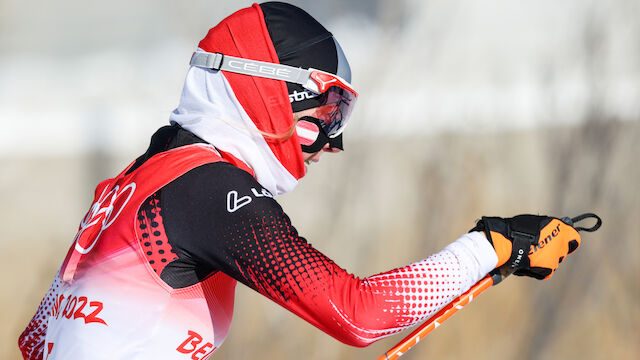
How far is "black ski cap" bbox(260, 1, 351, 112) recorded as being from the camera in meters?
1.40

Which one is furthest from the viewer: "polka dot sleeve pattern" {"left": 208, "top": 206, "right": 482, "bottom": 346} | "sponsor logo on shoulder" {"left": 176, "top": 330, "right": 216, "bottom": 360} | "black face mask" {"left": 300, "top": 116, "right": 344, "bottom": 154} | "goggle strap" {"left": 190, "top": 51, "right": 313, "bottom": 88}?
"black face mask" {"left": 300, "top": 116, "right": 344, "bottom": 154}

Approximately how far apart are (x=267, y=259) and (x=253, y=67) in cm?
44

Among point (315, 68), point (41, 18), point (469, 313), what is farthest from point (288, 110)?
point (41, 18)

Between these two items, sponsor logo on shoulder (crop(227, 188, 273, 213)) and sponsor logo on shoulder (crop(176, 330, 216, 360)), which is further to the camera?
sponsor logo on shoulder (crop(176, 330, 216, 360))

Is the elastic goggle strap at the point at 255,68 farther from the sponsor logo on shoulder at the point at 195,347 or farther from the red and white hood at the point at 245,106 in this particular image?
the sponsor logo on shoulder at the point at 195,347

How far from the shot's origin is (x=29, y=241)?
4012 millimetres

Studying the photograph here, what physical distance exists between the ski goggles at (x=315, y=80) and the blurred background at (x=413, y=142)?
262cm

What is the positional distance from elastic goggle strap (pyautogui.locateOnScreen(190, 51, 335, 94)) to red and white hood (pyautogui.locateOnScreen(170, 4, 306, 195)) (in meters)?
0.01

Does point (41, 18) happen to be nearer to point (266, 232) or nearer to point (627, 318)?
point (266, 232)

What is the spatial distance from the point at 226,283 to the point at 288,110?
1.27 ft

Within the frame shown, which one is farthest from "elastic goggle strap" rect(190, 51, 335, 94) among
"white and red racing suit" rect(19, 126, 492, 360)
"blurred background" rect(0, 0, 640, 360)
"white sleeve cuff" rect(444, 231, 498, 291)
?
"blurred background" rect(0, 0, 640, 360)

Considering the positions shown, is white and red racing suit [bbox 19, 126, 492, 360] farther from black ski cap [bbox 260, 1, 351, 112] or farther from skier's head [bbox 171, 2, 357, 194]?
black ski cap [bbox 260, 1, 351, 112]

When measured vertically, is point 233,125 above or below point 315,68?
below

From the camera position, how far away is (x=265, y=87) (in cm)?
136
